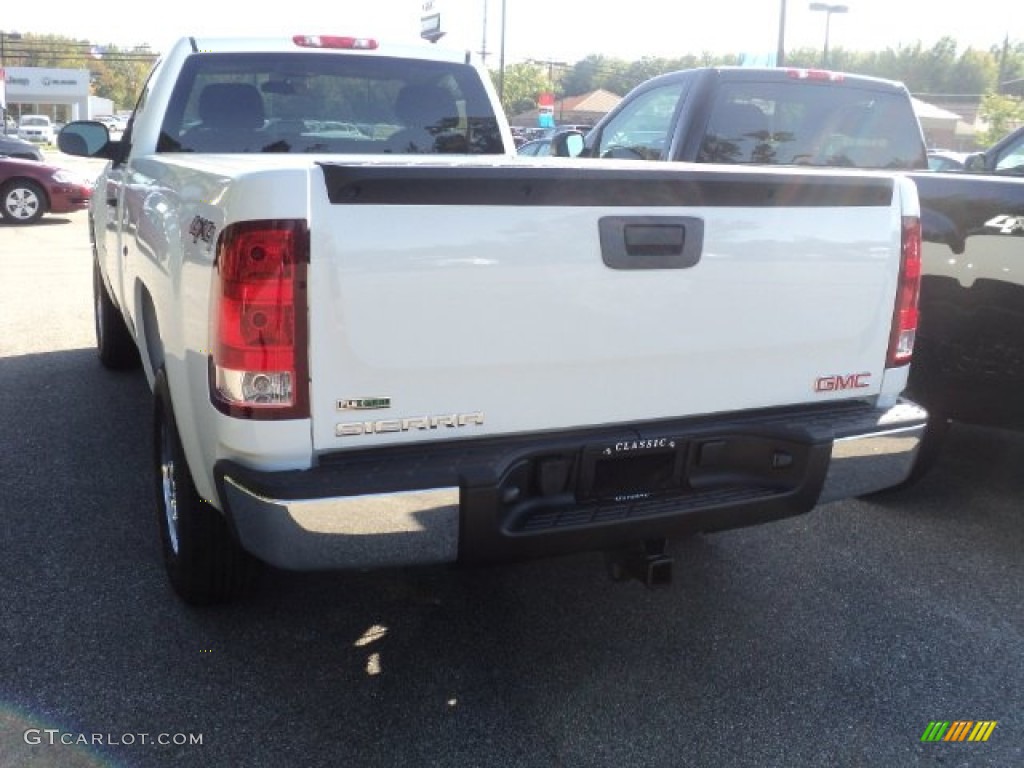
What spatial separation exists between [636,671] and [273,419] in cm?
141

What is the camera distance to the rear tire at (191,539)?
3010 millimetres

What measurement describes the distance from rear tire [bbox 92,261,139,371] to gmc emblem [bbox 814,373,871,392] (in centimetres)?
454

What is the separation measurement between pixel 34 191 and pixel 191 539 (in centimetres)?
1460

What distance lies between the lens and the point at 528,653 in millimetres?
3152

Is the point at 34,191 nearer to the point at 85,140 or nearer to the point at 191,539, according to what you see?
the point at 85,140

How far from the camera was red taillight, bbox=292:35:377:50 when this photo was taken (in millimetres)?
4824

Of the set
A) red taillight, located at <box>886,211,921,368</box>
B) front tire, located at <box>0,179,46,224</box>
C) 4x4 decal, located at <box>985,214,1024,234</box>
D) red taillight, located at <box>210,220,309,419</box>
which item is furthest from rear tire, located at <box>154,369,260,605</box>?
front tire, located at <box>0,179,46,224</box>

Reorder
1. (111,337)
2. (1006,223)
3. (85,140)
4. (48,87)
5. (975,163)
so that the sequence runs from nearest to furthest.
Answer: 1. (1006,223)
2. (85,140)
3. (111,337)
4. (975,163)
5. (48,87)

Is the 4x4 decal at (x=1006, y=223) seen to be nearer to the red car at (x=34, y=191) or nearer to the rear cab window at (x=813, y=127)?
the rear cab window at (x=813, y=127)

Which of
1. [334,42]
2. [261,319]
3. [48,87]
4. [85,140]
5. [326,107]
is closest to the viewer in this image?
[261,319]

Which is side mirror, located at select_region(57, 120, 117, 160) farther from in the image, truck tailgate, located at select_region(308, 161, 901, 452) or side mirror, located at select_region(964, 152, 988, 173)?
side mirror, located at select_region(964, 152, 988, 173)

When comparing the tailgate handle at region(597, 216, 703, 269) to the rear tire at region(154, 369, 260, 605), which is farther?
the rear tire at region(154, 369, 260, 605)

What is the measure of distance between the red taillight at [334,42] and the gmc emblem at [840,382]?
9.66 feet

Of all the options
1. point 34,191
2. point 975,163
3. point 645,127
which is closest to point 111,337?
point 645,127
